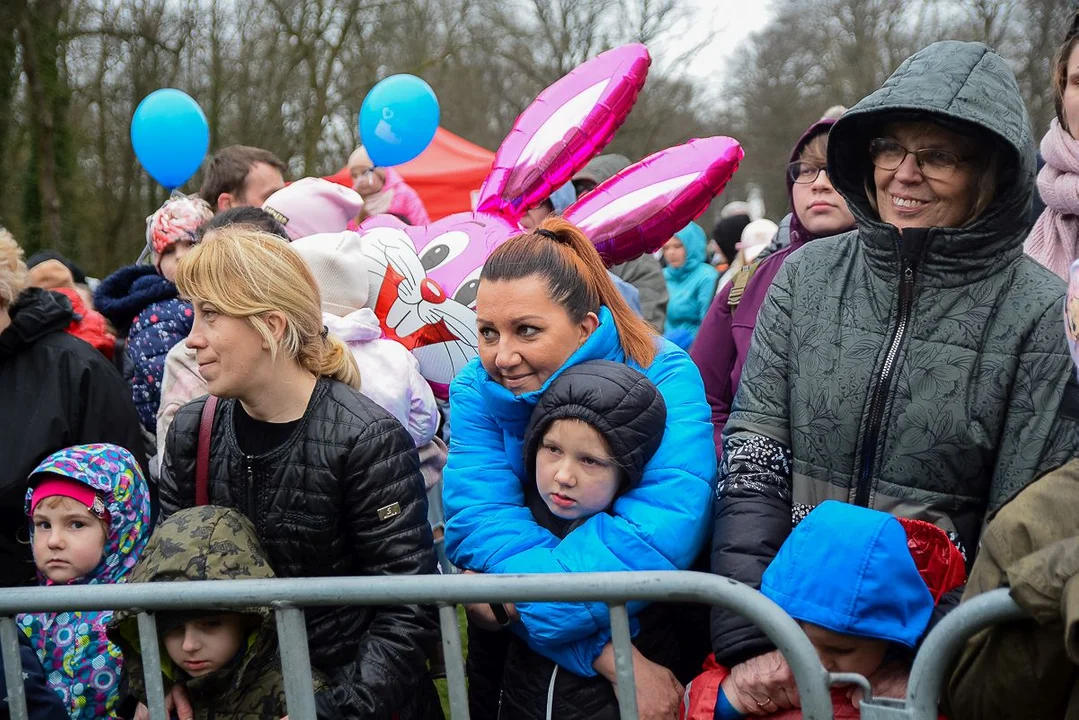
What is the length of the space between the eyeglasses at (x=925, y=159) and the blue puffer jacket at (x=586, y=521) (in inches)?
26.5

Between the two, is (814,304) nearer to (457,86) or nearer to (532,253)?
(532,253)

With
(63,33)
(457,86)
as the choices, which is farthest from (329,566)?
(457,86)

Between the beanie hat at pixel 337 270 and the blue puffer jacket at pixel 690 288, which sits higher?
the beanie hat at pixel 337 270

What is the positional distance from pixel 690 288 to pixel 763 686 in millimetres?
6790

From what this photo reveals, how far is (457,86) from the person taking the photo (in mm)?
21641

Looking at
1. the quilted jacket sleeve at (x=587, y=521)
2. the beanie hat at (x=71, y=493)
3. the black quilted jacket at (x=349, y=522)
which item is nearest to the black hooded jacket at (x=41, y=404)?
the beanie hat at (x=71, y=493)

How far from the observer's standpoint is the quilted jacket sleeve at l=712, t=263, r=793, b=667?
7.59ft

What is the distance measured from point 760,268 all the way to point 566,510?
148cm

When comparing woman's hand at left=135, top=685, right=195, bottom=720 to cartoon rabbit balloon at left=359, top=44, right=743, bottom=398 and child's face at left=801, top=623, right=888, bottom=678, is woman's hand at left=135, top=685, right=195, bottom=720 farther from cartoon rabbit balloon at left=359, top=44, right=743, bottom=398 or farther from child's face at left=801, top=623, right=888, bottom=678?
cartoon rabbit balloon at left=359, top=44, right=743, bottom=398

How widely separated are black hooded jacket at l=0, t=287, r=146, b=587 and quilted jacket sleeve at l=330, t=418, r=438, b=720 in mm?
1452

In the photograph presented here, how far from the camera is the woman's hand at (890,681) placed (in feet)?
6.97

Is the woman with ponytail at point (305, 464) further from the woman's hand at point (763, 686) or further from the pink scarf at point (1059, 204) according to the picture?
the pink scarf at point (1059, 204)

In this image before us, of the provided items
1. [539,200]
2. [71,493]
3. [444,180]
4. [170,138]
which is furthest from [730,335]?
[444,180]

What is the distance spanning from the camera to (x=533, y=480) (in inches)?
102
